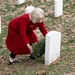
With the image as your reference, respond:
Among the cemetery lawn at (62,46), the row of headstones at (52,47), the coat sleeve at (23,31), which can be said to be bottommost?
the cemetery lawn at (62,46)

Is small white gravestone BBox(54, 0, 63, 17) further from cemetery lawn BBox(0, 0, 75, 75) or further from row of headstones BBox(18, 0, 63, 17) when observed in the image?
cemetery lawn BBox(0, 0, 75, 75)

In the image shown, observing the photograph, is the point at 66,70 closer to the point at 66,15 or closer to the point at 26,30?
the point at 26,30

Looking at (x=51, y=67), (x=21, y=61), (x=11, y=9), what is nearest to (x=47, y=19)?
(x=11, y=9)

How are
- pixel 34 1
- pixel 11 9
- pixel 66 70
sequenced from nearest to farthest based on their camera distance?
pixel 66 70
pixel 11 9
pixel 34 1

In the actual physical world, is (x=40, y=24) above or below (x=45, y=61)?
above

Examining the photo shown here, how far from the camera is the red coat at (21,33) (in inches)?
214

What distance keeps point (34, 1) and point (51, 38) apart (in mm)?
6736

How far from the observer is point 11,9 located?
36.6ft

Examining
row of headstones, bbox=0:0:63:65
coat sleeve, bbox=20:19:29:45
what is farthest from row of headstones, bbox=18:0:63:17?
coat sleeve, bbox=20:19:29:45

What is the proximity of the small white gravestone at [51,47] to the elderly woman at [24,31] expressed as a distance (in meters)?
0.26

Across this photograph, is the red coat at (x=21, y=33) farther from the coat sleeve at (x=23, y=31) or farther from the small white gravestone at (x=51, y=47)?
the small white gravestone at (x=51, y=47)

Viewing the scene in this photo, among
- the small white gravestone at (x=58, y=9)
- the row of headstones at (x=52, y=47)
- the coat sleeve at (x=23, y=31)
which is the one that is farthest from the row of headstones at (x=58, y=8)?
the coat sleeve at (x=23, y=31)

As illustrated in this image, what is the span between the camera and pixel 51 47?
5453 mm

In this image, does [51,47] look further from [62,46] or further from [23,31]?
[62,46]
